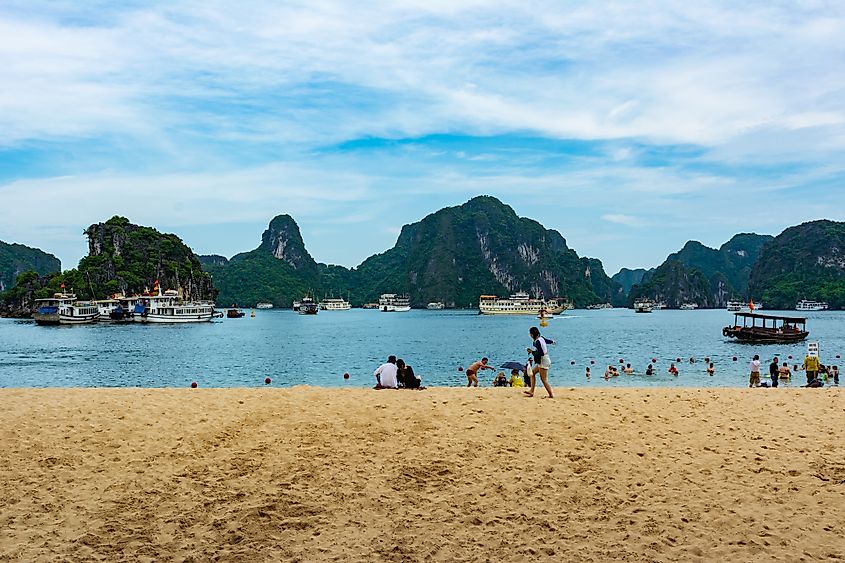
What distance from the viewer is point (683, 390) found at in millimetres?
17000

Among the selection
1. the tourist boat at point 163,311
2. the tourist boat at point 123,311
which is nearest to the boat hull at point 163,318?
the tourist boat at point 163,311

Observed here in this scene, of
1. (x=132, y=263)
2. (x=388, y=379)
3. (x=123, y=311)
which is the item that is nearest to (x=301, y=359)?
(x=388, y=379)

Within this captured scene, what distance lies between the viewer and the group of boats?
385 ft

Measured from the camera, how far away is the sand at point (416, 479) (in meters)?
8.94

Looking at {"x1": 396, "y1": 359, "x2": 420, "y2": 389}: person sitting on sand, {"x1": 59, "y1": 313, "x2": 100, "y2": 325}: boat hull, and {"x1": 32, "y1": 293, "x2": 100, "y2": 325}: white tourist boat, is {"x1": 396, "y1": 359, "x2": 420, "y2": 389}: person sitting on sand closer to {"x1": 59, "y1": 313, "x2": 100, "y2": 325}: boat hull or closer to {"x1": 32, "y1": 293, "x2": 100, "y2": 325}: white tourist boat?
{"x1": 32, "y1": 293, "x2": 100, "y2": 325}: white tourist boat

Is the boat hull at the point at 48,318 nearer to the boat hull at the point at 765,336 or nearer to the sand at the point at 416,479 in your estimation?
the boat hull at the point at 765,336

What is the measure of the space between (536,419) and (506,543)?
4.45 m

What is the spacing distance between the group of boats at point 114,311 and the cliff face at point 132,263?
51.2 feet

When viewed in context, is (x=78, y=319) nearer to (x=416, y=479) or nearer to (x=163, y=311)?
(x=163, y=311)

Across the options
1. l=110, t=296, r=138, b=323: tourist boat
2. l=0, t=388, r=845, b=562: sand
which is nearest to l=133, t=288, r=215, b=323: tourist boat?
l=110, t=296, r=138, b=323: tourist boat

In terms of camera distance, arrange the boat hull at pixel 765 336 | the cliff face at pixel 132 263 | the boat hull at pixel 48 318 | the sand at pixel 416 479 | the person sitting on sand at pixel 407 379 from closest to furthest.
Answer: the sand at pixel 416 479
the person sitting on sand at pixel 407 379
the boat hull at pixel 765 336
the boat hull at pixel 48 318
the cliff face at pixel 132 263

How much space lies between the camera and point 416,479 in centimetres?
1073

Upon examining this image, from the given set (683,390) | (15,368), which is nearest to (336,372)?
(15,368)

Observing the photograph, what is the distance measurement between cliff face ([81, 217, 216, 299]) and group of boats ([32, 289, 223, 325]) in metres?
15.6
